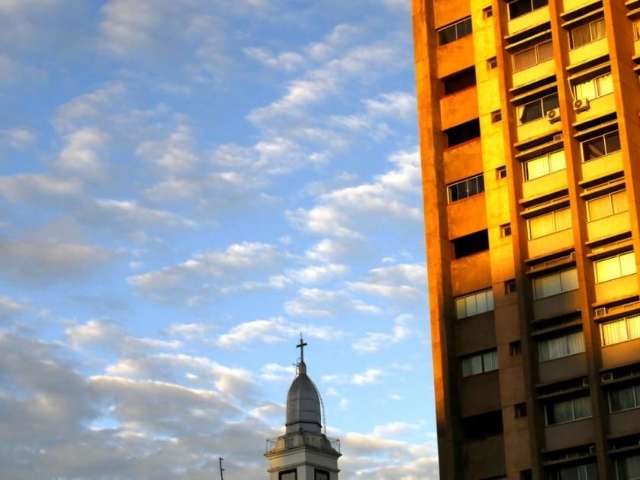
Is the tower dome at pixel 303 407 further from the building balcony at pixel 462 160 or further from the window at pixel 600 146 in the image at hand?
the window at pixel 600 146

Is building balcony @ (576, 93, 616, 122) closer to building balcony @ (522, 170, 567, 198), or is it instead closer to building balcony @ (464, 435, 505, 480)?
building balcony @ (522, 170, 567, 198)

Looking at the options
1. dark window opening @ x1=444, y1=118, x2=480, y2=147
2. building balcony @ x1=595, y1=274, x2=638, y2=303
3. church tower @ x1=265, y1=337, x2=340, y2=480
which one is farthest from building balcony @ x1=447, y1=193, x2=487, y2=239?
church tower @ x1=265, y1=337, x2=340, y2=480

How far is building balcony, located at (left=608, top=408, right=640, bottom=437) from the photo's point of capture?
70.7 m

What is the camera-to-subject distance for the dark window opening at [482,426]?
78.1m

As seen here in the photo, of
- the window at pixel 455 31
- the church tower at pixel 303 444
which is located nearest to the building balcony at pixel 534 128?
the window at pixel 455 31

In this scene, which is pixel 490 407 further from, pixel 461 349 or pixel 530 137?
pixel 530 137

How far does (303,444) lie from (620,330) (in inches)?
2617

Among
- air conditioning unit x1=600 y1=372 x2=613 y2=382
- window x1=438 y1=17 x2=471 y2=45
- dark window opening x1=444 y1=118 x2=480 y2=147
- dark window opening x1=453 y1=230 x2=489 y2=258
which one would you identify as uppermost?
window x1=438 y1=17 x2=471 y2=45

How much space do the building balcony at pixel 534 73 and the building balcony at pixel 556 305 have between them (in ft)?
43.6

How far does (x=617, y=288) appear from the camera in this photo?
73.8m

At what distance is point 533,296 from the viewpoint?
77188mm

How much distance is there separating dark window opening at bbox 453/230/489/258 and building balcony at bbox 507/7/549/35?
40.3 feet

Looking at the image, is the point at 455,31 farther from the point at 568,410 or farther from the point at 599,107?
the point at 568,410

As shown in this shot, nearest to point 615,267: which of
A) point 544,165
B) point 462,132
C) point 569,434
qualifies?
point 544,165
